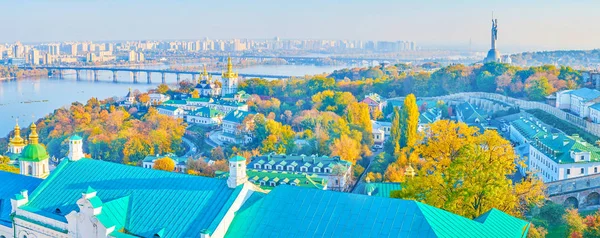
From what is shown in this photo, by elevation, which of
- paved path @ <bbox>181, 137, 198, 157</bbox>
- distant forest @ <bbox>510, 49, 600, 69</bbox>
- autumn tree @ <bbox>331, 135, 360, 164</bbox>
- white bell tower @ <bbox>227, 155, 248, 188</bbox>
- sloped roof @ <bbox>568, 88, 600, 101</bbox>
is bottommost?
paved path @ <bbox>181, 137, 198, 157</bbox>

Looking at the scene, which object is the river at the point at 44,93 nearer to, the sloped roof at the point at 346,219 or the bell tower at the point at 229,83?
the bell tower at the point at 229,83

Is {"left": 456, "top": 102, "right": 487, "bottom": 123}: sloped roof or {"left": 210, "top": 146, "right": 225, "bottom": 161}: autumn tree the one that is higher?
{"left": 456, "top": 102, "right": 487, "bottom": 123}: sloped roof

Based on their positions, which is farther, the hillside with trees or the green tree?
the green tree

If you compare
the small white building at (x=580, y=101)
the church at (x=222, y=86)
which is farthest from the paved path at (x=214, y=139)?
the small white building at (x=580, y=101)

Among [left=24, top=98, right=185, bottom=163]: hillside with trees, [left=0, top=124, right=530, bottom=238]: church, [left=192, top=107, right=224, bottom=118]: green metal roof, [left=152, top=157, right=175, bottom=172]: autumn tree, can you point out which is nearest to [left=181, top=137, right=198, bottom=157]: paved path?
[left=24, top=98, right=185, bottom=163]: hillside with trees

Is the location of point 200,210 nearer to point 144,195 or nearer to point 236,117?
point 144,195

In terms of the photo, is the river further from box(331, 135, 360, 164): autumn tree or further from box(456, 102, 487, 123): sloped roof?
box(456, 102, 487, 123): sloped roof

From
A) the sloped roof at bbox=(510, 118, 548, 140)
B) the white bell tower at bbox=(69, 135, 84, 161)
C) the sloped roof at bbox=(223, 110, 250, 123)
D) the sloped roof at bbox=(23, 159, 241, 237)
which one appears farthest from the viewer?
the sloped roof at bbox=(223, 110, 250, 123)
